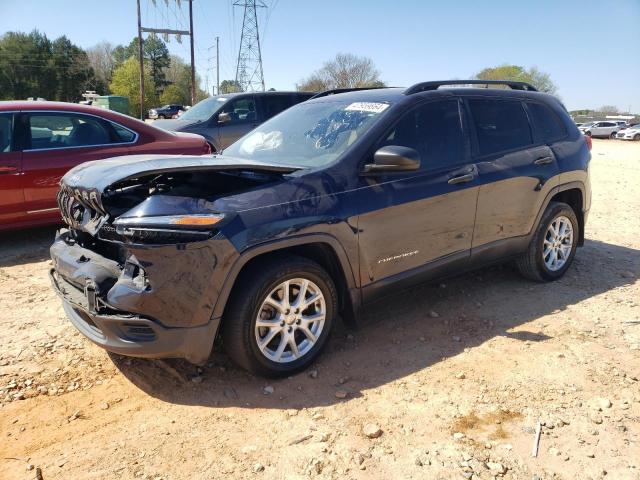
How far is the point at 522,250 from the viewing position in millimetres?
4645

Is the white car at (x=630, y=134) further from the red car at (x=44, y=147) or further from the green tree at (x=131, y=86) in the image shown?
the green tree at (x=131, y=86)

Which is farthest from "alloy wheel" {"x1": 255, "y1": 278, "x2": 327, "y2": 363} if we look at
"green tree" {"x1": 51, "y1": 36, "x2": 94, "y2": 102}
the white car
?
"green tree" {"x1": 51, "y1": 36, "x2": 94, "y2": 102}

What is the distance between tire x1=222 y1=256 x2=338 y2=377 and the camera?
2939mm

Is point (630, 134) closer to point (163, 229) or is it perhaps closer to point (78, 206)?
point (78, 206)

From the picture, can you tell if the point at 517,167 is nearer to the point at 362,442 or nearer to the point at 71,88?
the point at 362,442

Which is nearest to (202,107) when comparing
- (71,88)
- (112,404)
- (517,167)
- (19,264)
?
(19,264)

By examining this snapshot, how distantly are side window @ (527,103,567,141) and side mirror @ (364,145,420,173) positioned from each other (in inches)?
78.3

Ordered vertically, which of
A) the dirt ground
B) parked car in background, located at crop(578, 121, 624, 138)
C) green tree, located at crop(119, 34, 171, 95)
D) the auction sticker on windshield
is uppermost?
green tree, located at crop(119, 34, 171, 95)

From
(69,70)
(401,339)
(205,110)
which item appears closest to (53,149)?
(401,339)

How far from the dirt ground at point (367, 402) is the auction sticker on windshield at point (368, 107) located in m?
1.63

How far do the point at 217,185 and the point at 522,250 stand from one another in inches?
116

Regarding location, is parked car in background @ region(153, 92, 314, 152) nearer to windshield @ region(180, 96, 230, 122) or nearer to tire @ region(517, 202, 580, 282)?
windshield @ region(180, 96, 230, 122)

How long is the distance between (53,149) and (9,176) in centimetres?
56

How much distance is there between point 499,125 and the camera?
172 inches
